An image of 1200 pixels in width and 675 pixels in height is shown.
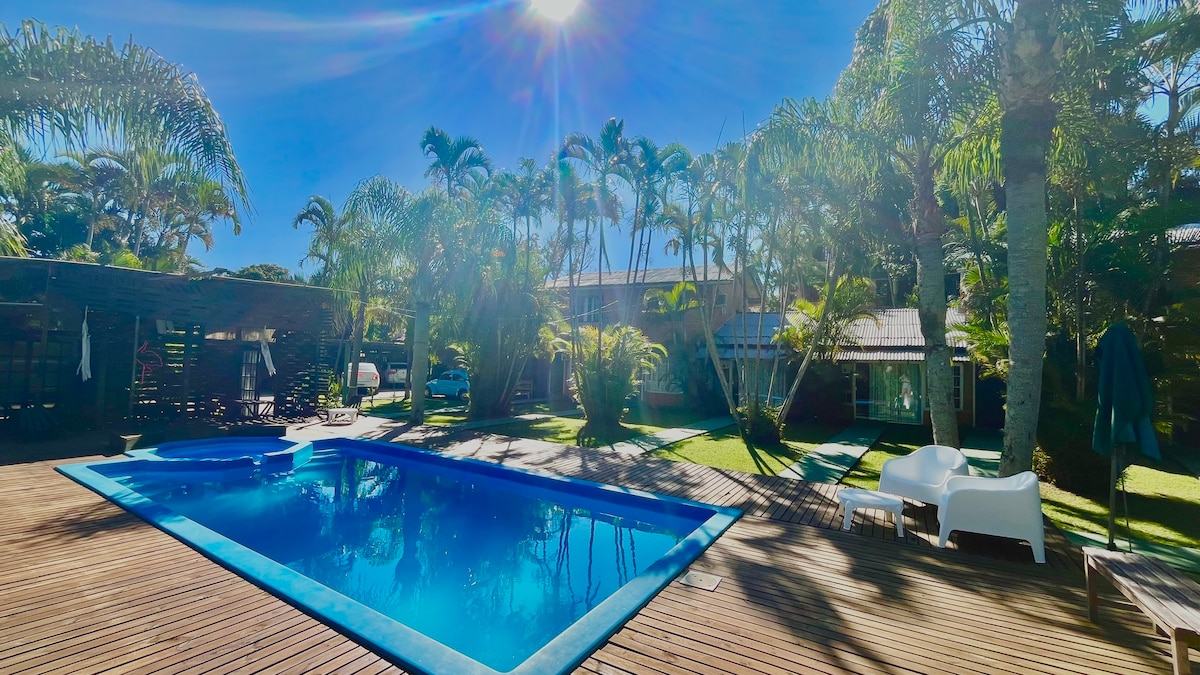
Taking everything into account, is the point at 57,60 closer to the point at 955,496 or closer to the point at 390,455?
the point at 390,455

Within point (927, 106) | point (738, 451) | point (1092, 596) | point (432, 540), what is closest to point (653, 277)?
point (738, 451)

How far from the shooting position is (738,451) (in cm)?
1284

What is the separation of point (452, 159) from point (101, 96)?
9.62 m

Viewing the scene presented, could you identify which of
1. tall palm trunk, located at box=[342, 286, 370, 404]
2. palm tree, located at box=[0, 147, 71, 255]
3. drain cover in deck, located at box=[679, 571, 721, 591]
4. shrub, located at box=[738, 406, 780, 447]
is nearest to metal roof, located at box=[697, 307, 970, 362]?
shrub, located at box=[738, 406, 780, 447]

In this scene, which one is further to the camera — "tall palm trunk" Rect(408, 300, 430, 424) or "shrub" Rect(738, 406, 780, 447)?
"tall palm trunk" Rect(408, 300, 430, 424)

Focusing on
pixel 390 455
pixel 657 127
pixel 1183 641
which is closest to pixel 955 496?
pixel 1183 641

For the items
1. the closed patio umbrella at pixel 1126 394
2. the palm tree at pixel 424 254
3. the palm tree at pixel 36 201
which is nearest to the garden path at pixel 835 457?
the closed patio umbrella at pixel 1126 394

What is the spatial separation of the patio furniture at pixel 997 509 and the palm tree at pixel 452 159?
1501 cm

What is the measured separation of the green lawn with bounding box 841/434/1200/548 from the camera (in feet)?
23.0

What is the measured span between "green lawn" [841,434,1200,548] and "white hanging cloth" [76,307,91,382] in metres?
17.2

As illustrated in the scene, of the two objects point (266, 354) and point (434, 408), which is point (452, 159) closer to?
point (266, 354)

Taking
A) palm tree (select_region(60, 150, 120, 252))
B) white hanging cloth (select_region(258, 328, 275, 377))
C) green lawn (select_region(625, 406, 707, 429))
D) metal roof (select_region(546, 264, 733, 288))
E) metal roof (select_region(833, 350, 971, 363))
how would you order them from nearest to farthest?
1. white hanging cloth (select_region(258, 328, 275, 377))
2. metal roof (select_region(833, 350, 971, 363))
3. green lawn (select_region(625, 406, 707, 429))
4. palm tree (select_region(60, 150, 120, 252))
5. metal roof (select_region(546, 264, 733, 288))

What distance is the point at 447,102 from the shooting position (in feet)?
52.4

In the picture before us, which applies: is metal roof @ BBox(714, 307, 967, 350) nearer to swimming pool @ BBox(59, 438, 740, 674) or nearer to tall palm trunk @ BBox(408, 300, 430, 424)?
swimming pool @ BBox(59, 438, 740, 674)
